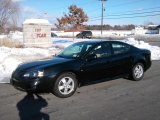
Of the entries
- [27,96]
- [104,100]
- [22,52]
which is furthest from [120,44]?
[22,52]

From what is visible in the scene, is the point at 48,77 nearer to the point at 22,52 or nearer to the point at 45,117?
the point at 45,117

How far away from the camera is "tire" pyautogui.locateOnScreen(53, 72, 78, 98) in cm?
677

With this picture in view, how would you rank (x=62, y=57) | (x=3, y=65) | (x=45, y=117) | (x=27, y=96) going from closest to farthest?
(x=45, y=117)
(x=27, y=96)
(x=62, y=57)
(x=3, y=65)

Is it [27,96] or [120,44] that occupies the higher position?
[120,44]

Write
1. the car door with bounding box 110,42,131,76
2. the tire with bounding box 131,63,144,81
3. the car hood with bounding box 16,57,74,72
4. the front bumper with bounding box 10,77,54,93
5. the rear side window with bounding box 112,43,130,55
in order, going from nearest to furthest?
the front bumper with bounding box 10,77,54,93
the car hood with bounding box 16,57,74,72
the car door with bounding box 110,42,131,76
the rear side window with bounding box 112,43,130,55
the tire with bounding box 131,63,144,81

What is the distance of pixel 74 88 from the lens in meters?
7.08

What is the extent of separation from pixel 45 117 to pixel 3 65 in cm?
618

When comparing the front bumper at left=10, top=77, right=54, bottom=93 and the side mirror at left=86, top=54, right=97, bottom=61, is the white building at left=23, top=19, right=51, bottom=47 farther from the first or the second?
the front bumper at left=10, top=77, right=54, bottom=93

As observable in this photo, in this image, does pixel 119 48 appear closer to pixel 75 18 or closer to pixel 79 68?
pixel 79 68

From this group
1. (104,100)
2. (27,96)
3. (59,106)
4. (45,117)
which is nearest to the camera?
(45,117)

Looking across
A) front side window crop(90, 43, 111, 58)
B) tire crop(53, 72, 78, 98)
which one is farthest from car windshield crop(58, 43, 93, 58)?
tire crop(53, 72, 78, 98)

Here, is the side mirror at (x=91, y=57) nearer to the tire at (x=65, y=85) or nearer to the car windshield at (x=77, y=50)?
the car windshield at (x=77, y=50)

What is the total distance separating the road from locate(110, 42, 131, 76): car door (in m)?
0.45

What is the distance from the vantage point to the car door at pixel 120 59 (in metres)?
8.08
